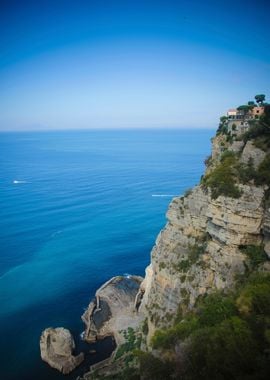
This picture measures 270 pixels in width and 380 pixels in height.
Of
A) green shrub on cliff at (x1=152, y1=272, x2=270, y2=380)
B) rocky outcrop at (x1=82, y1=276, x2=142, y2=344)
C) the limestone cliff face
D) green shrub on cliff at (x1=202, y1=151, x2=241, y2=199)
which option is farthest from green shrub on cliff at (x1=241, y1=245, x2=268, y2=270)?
rocky outcrop at (x1=82, y1=276, x2=142, y2=344)

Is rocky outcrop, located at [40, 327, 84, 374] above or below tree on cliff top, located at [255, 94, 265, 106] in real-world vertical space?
below

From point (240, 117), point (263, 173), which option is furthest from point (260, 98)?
point (263, 173)

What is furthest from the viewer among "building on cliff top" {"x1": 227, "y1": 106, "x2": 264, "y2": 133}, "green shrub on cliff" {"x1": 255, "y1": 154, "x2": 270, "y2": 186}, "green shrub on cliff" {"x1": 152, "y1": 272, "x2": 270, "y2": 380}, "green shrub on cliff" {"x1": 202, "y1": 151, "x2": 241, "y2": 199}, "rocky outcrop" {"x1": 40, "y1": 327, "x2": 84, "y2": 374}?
"building on cliff top" {"x1": 227, "y1": 106, "x2": 264, "y2": 133}

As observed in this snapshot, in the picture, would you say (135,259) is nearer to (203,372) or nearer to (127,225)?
(127,225)

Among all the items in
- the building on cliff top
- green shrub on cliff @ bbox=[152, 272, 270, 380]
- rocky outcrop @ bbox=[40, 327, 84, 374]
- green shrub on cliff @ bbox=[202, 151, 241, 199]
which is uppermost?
the building on cliff top

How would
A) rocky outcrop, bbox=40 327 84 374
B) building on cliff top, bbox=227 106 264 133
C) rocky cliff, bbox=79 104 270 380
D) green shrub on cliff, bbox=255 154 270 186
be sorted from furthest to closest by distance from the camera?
building on cliff top, bbox=227 106 264 133
rocky outcrop, bbox=40 327 84 374
green shrub on cliff, bbox=255 154 270 186
rocky cliff, bbox=79 104 270 380

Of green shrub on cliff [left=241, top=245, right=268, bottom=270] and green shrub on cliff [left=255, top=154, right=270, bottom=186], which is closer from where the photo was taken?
green shrub on cliff [left=241, top=245, right=268, bottom=270]

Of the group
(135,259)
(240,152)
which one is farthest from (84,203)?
(240,152)

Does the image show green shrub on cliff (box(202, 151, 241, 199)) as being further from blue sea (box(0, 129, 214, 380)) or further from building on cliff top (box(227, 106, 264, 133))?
blue sea (box(0, 129, 214, 380))
